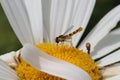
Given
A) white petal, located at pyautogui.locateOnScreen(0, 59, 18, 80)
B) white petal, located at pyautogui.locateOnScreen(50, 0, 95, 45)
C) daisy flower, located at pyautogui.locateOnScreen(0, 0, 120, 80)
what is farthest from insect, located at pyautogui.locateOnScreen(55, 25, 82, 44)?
white petal, located at pyautogui.locateOnScreen(0, 59, 18, 80)

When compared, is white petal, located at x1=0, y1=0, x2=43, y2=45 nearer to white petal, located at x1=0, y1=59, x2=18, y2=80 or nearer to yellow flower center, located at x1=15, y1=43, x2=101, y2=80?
yellow flower center, located at x1=15, y1=43, x2=101, y2=80

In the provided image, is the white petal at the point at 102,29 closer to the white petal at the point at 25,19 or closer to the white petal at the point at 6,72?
the white petal at the point at 25,19

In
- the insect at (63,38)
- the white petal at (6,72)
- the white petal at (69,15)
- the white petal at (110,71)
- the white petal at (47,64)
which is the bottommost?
the white petal at (110,71)

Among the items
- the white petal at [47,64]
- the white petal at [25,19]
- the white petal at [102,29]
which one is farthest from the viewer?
the white petal at [102,29]

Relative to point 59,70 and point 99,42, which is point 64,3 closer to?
point 99,42

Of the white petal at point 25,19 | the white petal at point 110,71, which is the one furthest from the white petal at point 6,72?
the white petal at point 110,71

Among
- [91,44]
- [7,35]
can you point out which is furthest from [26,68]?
[7,35]

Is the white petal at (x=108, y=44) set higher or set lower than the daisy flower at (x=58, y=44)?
lower
